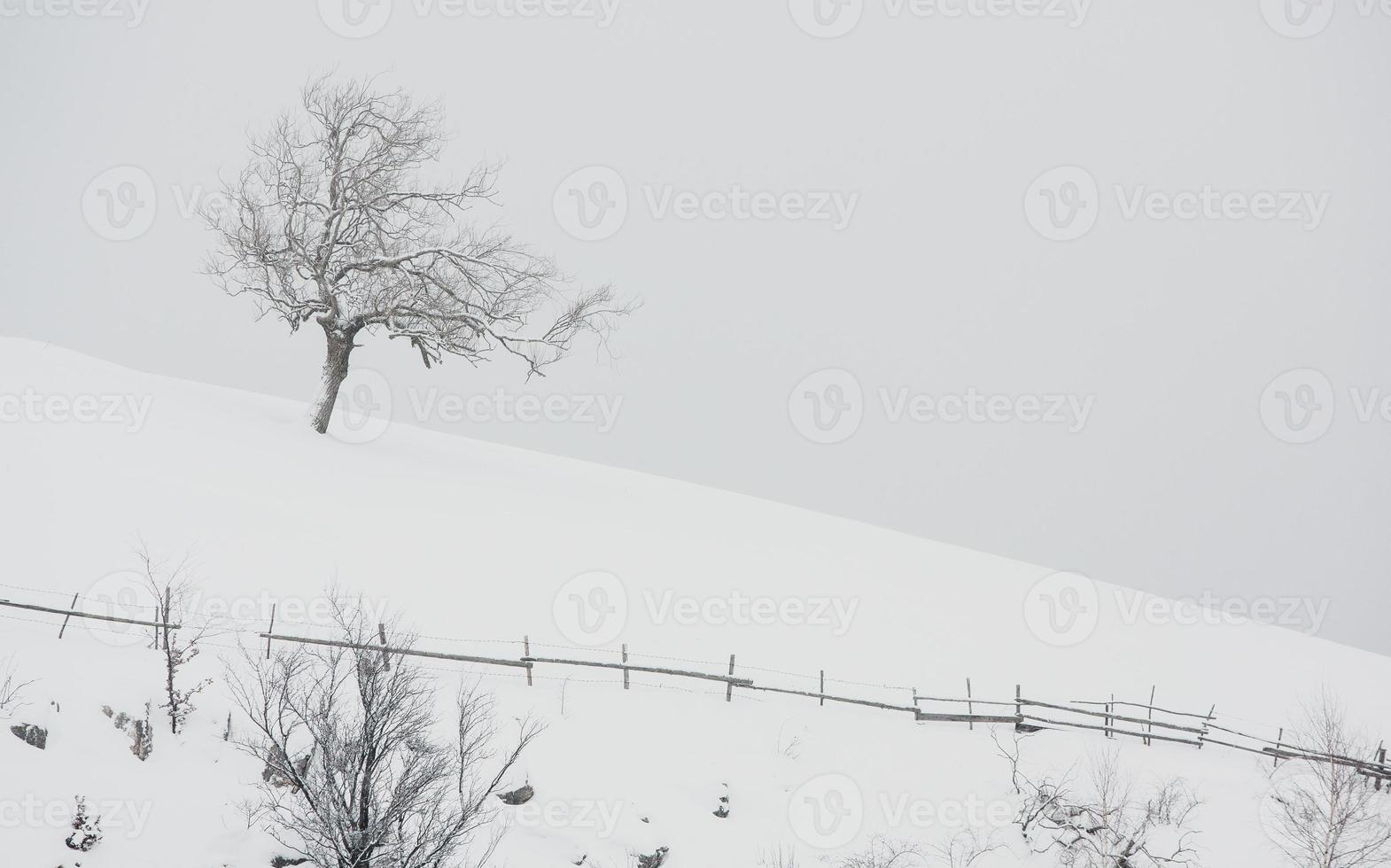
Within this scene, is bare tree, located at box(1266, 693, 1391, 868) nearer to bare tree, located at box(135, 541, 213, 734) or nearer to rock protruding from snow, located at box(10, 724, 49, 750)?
bare tree, located at box(135, 541, 213, 734)

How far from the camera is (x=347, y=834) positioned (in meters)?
9.71

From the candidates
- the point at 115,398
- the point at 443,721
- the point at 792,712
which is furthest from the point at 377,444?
Result: the point at 792,712

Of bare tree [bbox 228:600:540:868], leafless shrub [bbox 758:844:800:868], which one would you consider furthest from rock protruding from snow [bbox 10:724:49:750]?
leafless shrub [bbox 758:844:800:868]

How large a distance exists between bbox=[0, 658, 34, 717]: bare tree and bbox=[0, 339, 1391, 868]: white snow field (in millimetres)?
194

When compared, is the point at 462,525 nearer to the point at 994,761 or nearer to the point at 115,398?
the point at 115,398

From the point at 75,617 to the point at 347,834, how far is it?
797 cm

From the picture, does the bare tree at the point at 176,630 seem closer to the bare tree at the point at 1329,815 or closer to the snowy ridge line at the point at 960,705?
the snowy ridge line at the point at 960,705

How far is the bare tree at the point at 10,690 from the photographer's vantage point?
34.7ft

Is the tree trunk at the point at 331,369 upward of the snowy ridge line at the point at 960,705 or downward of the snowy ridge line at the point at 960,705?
upward

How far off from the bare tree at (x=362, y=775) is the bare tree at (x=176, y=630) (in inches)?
36.2

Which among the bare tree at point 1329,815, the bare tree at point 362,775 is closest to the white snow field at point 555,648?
the bare tree at point 1329,815

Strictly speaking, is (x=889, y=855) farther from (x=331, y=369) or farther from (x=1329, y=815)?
(x=331, y=369)

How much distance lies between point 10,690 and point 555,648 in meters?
9.25

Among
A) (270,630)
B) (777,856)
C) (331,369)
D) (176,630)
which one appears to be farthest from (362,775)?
(331,369)
